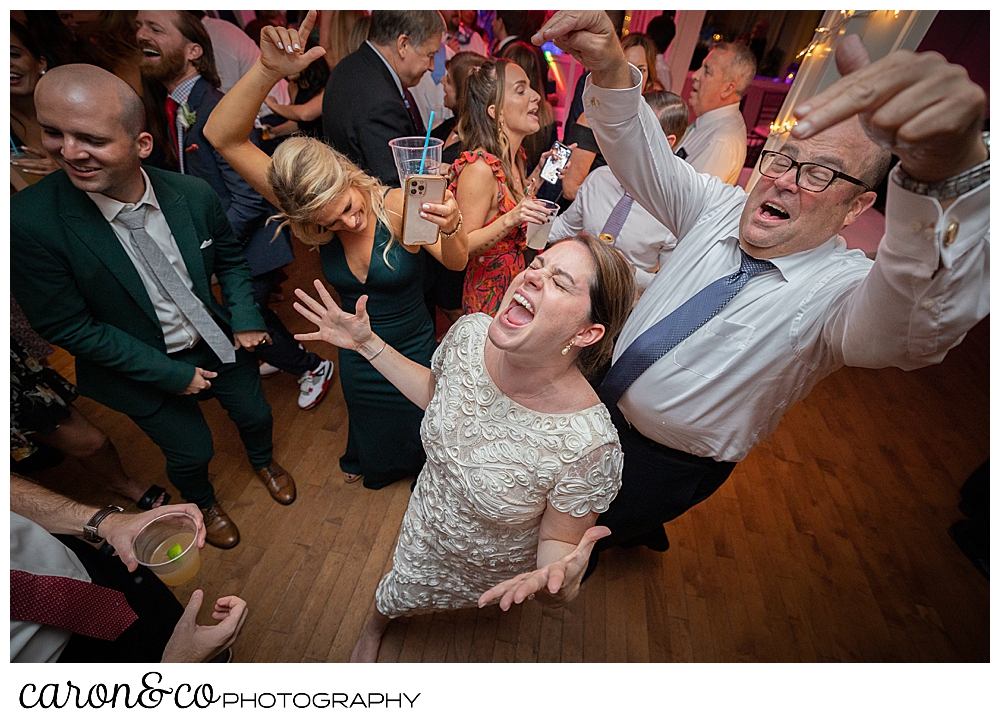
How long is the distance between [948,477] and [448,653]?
3.12 m

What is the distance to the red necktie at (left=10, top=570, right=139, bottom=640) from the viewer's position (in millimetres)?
988

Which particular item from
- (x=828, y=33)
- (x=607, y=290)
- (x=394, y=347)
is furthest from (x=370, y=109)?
(x=828, y=33)

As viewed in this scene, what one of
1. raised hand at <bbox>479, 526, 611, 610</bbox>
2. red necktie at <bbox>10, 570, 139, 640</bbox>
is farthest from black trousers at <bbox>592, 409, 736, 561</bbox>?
red necktie at <bbox>10, 570, 139, 640</bbox>

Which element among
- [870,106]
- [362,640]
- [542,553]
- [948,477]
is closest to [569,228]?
[542,553]

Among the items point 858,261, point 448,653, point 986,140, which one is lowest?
point 448,653

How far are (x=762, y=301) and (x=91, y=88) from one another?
1930mm

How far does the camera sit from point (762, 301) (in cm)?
131

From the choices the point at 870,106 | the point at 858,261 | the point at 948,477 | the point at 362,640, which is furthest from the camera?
the point at 948,477

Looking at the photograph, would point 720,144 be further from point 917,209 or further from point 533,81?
point 917,209

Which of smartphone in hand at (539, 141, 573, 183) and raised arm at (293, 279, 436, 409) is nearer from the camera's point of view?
raised arm at (293, 279, 436, 409)

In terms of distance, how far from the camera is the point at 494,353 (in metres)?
1.37

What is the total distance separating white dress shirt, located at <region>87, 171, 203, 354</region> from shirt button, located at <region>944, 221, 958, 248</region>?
202cm

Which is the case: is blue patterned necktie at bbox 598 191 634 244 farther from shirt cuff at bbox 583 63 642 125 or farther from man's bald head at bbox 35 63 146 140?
man's bald head at bbox 35 63 146 140

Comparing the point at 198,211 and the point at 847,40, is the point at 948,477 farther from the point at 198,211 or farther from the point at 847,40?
the point at 198,211
